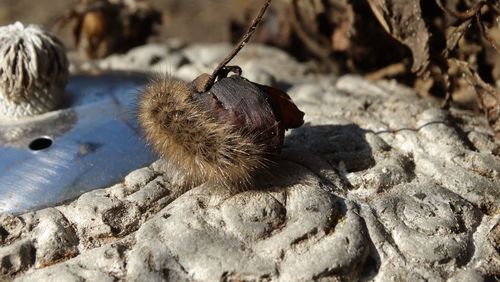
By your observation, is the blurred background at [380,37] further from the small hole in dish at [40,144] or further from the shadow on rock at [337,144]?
the small hole in dish at [40,144]

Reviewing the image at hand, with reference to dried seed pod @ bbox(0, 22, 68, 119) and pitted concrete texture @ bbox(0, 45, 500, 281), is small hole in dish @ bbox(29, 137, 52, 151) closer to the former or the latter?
dried seed pod @ bbox(0, 22, 68, 119)

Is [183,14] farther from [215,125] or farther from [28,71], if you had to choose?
[215,125]

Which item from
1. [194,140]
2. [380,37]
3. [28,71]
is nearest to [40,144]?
[28,71]

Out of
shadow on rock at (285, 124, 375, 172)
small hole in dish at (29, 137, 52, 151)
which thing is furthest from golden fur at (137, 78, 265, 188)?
small hole in dish at (29, 137, 52, 151)

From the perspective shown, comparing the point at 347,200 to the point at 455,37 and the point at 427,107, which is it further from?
the point at 455,37

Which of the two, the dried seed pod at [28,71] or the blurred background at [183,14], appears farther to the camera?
the blurred background at [183,14]

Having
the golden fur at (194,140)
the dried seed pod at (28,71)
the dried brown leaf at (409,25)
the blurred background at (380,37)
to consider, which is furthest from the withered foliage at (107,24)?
the golden fur at (194,140)

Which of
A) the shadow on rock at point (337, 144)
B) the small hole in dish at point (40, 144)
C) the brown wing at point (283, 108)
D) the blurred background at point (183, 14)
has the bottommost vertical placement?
the blurred background at point (183, 14)
